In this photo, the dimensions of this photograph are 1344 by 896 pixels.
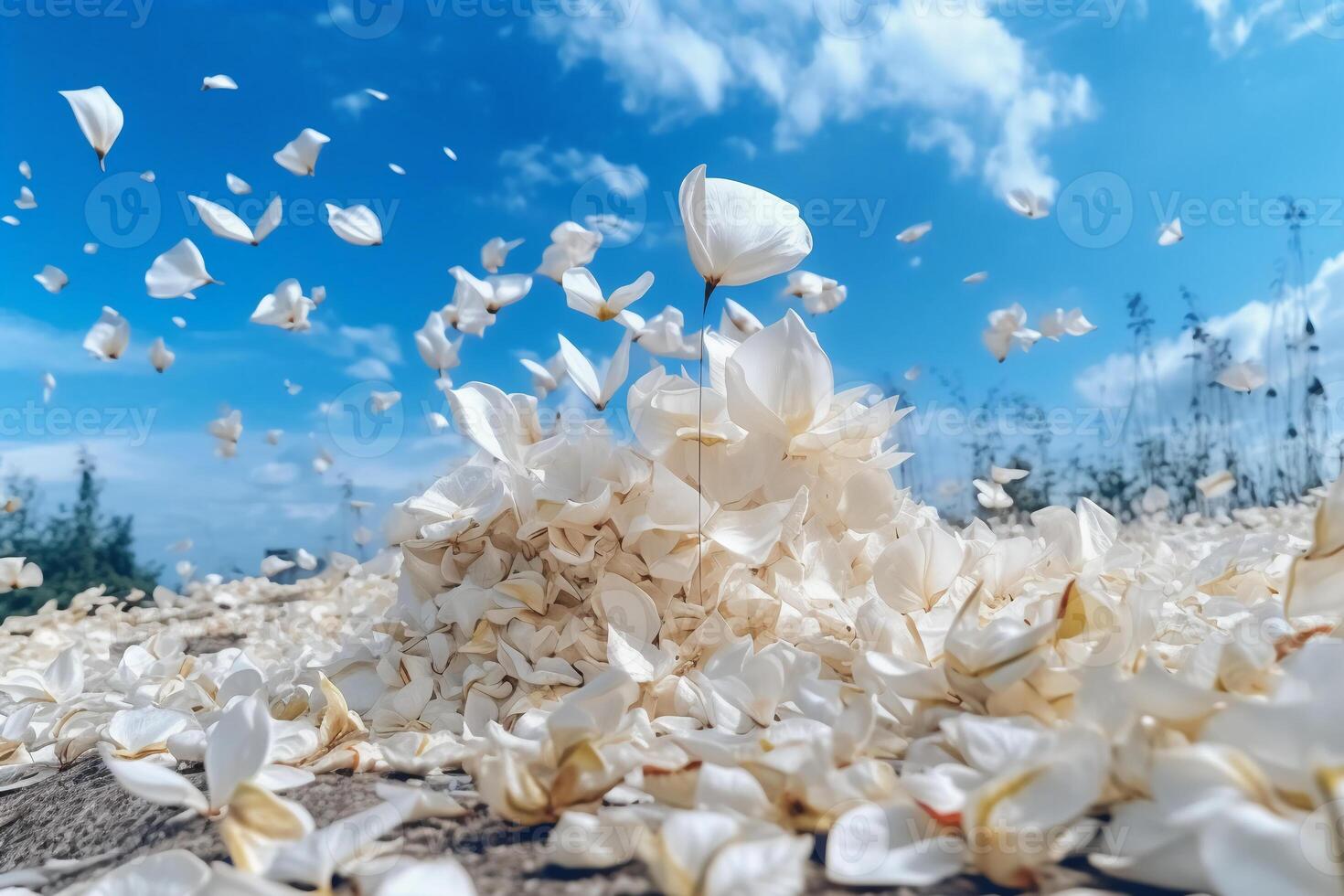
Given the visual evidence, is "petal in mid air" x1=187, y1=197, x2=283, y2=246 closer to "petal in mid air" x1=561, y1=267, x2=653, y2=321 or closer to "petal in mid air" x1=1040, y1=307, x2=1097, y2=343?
"petal in mid air" x1=561, y1=267, x2=653, y2=321

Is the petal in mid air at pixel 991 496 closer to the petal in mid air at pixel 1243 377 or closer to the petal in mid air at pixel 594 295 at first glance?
the petal in mid air at pixel 594 295

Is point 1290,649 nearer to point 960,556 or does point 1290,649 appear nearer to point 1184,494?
point 960,556

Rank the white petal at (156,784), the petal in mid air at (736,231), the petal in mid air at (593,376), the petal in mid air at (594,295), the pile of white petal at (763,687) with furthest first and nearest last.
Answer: the petal in mid air at (594,295) → the petal in mid air at (593,376) → the petal in mid air at (736,231) → the white petal at (156,784) → the pile of white petal at (763,687)

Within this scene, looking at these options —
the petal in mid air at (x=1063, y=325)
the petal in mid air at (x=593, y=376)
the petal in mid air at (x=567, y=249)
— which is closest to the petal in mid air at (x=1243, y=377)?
the petal in mid air at (x=1063, y=325)

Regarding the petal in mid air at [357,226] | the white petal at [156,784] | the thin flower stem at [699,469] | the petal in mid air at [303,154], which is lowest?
the white petal at [156,784]

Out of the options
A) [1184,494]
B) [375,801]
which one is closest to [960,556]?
[375,801]

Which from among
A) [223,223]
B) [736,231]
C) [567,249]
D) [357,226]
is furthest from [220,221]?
[736,231]
